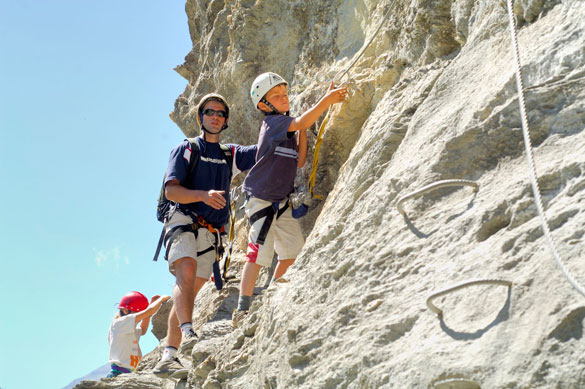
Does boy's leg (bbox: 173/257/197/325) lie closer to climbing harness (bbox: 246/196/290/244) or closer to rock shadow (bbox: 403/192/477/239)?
climbing harness (bbox: 246/196/290/244)

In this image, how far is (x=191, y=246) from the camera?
666 centimetres

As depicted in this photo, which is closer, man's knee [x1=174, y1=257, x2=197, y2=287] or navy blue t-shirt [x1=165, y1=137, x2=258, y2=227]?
man's knee [x1=174, y1=257, x2=197, y2=287]

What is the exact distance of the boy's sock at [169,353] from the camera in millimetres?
6301

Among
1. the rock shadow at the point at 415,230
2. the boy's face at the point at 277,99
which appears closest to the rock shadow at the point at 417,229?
the rock shadow at the point at 415,230

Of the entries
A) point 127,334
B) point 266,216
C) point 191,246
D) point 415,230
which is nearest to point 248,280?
point 266,216

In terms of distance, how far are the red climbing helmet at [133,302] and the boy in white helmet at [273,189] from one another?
7.63 ft

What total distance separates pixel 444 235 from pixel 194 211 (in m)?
3.67

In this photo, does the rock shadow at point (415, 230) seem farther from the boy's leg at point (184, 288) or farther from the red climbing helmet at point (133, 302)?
the red climbing helmet at point (133, 302)

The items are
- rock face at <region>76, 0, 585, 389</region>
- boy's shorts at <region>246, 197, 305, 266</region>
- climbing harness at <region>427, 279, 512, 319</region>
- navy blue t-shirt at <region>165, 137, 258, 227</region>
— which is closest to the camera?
rock face at <region>76, 0, 585, 389</region>

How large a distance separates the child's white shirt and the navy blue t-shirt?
1926 millimetres

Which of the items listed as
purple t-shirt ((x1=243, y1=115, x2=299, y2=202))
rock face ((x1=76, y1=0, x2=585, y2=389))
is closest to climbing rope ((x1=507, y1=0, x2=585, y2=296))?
rock face ((x1=76, y1=0, x2=585, y2=389))

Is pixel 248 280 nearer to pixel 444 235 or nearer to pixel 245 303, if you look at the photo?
pixel 245 303

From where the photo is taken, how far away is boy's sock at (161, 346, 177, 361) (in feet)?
20.7

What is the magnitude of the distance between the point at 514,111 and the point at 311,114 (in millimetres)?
2457
